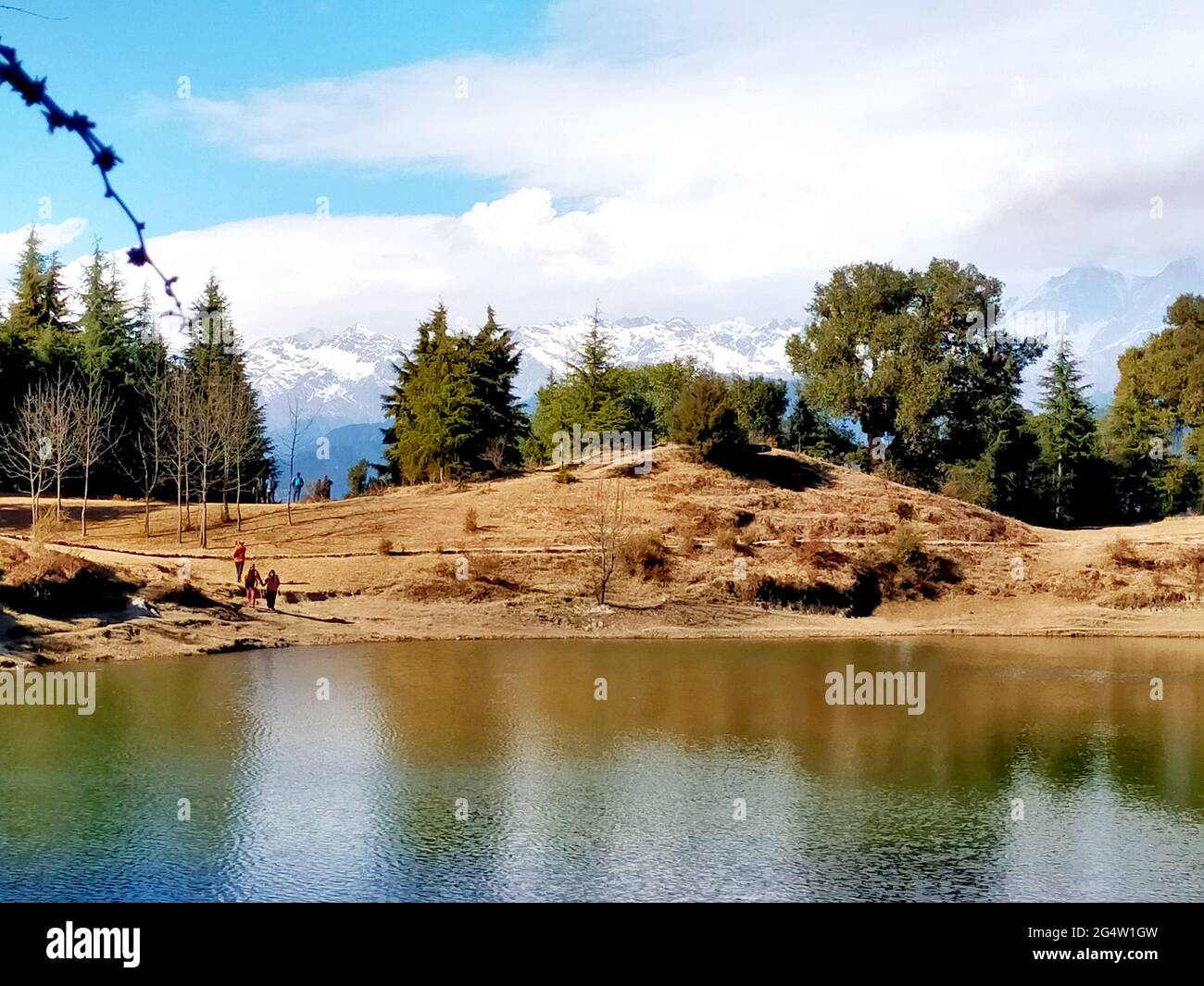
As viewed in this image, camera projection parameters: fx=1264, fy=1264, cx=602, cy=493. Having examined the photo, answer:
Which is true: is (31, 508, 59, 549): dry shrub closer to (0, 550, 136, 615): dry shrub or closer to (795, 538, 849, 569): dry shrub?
(0, 550, 136, 615): dry shrub

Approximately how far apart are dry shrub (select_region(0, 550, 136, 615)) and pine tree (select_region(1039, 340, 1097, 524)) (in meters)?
55.8

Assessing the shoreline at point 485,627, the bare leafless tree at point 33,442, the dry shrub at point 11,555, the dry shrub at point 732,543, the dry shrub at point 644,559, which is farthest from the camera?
the dry shrub at point 732,543

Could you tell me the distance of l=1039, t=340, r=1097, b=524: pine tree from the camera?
77125 millimetres

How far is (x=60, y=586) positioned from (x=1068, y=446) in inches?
2353

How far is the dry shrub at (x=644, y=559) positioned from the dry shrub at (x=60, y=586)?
740 inches

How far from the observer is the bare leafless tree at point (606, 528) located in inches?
1918

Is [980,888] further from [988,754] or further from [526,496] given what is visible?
[526,496]

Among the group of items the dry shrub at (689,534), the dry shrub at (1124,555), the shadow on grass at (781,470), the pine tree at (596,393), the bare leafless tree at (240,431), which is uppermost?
the pine tree at (596,393)

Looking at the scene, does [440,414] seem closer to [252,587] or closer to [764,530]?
[764,530]

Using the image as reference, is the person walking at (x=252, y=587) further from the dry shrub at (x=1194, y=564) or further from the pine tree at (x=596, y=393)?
the dry shrub at (x=1194, y=564)

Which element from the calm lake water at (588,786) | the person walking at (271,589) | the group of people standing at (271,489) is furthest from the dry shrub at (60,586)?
the group of people standing at (271,489)

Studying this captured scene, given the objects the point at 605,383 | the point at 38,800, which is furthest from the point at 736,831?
the point at 605,383

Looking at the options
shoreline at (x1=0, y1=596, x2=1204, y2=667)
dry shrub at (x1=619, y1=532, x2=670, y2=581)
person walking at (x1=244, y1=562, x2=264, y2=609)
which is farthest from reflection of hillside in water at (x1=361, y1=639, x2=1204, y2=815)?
dry shrub at (x1=619, y1=532, x2=670, y2=581)
